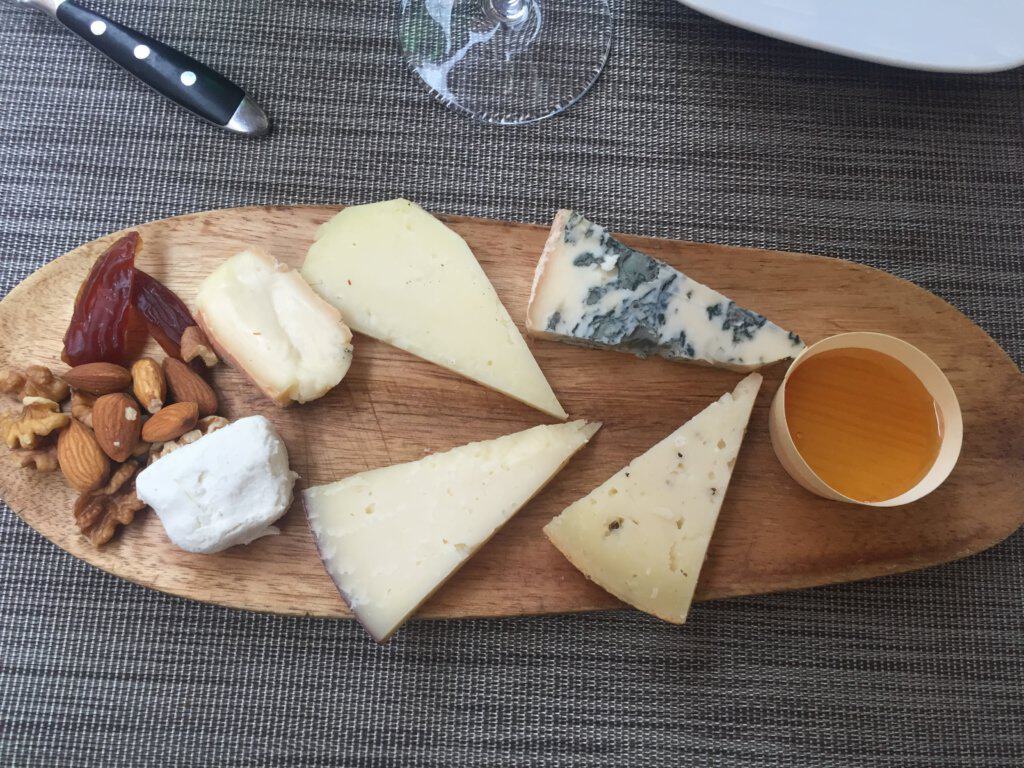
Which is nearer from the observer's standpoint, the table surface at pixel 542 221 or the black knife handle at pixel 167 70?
the table surface at pixel 542 221

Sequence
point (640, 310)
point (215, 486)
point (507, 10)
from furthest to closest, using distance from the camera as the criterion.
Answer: point (507, 10) → point (640, 310) → point (215, 486)

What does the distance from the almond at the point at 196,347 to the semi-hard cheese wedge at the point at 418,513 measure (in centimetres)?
25

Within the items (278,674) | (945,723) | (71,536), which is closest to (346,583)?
(278,674)

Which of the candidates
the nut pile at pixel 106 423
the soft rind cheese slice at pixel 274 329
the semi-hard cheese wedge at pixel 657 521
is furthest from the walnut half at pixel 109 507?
the semi-hard cheese wedge at pixel 657 521

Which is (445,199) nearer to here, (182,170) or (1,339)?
(182,170)

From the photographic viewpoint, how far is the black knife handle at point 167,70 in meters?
1.32

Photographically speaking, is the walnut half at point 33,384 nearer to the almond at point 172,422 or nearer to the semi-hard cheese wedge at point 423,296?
the almond at point 172,422

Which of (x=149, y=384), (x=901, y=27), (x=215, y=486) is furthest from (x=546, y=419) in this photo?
(x=901, y=27)

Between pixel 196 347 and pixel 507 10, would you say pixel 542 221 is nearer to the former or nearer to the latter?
pixel 507 10

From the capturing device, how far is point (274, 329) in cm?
112

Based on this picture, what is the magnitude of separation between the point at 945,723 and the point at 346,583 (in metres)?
0.98

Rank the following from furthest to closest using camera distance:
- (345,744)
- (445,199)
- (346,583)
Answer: (445,199), (345,744), (346,583)

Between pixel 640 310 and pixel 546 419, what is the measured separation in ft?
0.73

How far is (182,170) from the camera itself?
4.45ft
